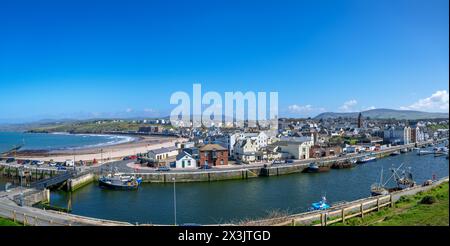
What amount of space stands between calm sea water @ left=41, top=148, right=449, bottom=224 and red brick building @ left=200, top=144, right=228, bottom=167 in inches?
82.1

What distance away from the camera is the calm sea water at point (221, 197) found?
6584mm

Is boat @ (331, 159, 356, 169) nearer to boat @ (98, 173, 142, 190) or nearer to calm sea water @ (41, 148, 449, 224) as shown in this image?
calm sea water @ (41, 148, 449, 224)

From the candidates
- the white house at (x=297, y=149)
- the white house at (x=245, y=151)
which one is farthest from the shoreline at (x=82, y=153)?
the white house at (x=297, y=149)

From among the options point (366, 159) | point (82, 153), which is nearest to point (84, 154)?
point (82, 153)

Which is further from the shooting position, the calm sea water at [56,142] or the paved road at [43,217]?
the calm sea water at [56,142]

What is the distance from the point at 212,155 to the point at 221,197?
4160 mm

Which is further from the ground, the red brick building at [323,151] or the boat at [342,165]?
the red brick building at [323,151]

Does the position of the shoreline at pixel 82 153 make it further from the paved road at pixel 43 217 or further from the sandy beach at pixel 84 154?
the paved road at pixel 43 217

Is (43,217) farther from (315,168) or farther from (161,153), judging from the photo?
(315,168)

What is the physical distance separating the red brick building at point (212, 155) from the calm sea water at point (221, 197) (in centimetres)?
209

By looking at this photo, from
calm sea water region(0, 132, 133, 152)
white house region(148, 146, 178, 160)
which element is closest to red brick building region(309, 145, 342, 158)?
white house region(148, 146, 178, 160)
